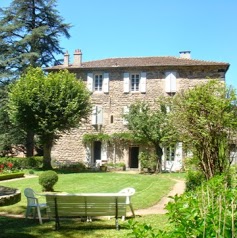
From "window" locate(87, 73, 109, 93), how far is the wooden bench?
20.4 meters

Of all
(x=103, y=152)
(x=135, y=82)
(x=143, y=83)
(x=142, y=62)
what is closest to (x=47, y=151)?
(x=103, y=152)

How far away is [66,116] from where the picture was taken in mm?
21875

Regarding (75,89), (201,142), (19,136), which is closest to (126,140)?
(75,89)

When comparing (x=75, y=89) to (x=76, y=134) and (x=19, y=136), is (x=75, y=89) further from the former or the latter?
(x=19, y=136)

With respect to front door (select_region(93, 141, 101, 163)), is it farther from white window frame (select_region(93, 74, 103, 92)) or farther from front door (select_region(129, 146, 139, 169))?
white window frame (select_region(93, 74, 103, 92))

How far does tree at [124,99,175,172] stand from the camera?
21922 mm

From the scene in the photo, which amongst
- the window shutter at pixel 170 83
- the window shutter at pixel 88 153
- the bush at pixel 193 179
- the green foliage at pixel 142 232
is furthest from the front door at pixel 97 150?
the green foliage at pixel 142 232

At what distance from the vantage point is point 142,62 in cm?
2711

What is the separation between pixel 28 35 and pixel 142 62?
924 centimetres

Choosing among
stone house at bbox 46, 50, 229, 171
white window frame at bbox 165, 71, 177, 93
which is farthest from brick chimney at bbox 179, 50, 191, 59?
white window frame at bbox 165, 71, 177, 93

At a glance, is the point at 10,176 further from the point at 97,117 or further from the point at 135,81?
the point at 135,81

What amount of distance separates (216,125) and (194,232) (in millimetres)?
6711

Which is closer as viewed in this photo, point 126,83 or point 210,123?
point 210,123

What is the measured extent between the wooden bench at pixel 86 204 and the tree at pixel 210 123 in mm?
2801
